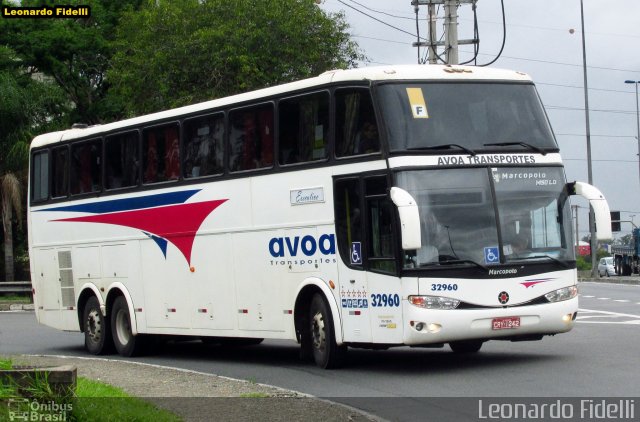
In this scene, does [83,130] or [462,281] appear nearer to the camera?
[462,281]

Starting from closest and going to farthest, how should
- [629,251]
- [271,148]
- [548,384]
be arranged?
[548,384] < [271,148] < [629,251]

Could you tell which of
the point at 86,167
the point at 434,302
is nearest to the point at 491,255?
the point at 434,302

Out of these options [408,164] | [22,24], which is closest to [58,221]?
[408,164]

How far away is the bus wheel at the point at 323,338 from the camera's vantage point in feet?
52.9

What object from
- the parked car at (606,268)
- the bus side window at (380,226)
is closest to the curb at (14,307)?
the bus side window at (380,226)

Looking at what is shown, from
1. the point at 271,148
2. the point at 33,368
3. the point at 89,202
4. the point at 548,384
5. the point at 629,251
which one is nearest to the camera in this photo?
the point at 33,368

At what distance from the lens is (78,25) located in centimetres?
5169

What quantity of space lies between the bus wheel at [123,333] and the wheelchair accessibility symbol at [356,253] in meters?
6.30

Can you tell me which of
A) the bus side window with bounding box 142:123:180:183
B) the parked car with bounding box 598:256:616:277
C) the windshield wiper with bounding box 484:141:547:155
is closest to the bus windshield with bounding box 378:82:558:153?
the windshield wiper with bounding box 484:141:547:155

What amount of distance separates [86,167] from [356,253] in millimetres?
7833

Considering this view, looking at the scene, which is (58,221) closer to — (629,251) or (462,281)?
(462,281)

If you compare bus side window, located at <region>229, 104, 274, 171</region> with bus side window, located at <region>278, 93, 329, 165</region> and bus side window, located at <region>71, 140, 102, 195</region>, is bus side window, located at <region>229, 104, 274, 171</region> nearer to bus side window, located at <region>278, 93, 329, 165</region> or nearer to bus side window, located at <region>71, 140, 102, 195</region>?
bus side window, located at <region>278, 93, 329, 165</region>

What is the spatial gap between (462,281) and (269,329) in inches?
145

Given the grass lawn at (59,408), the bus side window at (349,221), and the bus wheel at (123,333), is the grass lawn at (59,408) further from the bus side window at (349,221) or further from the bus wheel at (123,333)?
the bus wheel at (123,333)
